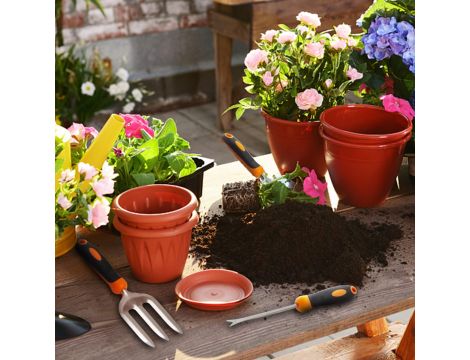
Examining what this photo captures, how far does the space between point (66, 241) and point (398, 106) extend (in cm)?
73

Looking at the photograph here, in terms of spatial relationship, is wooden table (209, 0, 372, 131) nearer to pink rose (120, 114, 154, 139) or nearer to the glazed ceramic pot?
pink rose (120, 114, 154, 139)

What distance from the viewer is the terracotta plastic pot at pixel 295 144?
162cm

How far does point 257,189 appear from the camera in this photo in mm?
1515

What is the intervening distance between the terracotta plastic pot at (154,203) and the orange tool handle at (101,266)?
0.09 m

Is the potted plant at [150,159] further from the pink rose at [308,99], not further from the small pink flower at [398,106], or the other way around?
the small pink flower at [398,106]

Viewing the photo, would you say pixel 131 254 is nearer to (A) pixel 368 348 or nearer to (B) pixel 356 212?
(B) pixel 356 212

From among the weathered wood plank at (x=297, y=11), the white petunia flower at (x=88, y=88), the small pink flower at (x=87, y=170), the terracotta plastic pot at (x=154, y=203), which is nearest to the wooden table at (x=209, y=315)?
the terracotta plastic pot at (x=154, y=203)

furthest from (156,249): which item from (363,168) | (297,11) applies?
(297,11)

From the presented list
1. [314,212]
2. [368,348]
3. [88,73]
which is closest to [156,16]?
[88,73]

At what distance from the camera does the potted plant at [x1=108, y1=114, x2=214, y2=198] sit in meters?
1.42
